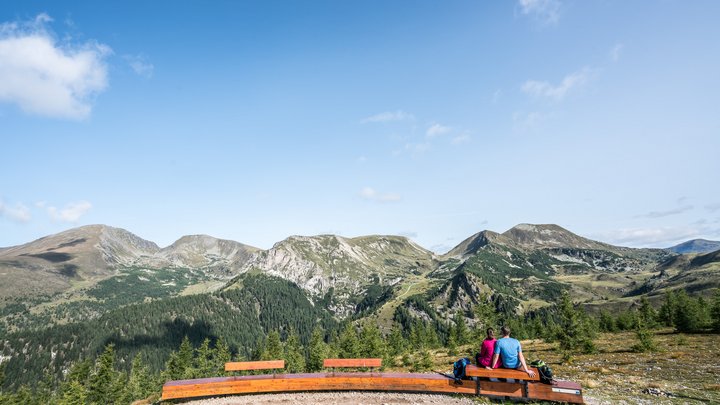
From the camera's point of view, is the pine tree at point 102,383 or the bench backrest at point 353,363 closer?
the bench backrest at point 353,363

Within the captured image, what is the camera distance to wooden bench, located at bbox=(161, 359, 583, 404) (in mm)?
15734

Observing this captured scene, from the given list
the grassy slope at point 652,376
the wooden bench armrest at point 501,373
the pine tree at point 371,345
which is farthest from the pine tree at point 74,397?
the grassy slope at point 652,376

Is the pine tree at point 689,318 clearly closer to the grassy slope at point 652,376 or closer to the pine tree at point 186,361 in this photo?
the grassy slope at point 652,376

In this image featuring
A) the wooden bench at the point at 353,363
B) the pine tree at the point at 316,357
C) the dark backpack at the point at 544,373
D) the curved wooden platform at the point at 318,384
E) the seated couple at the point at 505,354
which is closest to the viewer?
the dark backpack at the point at 544,373

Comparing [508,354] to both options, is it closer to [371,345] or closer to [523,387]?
Result: [523,387]

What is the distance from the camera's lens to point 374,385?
19219 millimetres

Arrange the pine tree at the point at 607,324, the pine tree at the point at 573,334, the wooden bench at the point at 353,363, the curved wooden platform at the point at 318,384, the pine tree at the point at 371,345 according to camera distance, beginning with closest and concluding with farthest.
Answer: the curved wooden platform at the point at 318,384
the wooden bench at the point at 353,363
the pine tree at the point at 573,334
the pine tree at the point at 371,345
the pine tree at the point at 607,324

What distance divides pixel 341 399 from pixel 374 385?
2.05 meters

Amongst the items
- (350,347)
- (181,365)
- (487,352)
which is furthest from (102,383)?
(487,352)

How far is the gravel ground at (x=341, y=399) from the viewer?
17.1 m

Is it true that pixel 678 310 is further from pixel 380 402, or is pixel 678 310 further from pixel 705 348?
pixel 380 402

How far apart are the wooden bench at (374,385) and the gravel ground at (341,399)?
359mm

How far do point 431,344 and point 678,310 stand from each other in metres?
60.1

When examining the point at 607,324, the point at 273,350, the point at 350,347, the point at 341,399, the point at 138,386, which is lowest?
the point at 138,386
